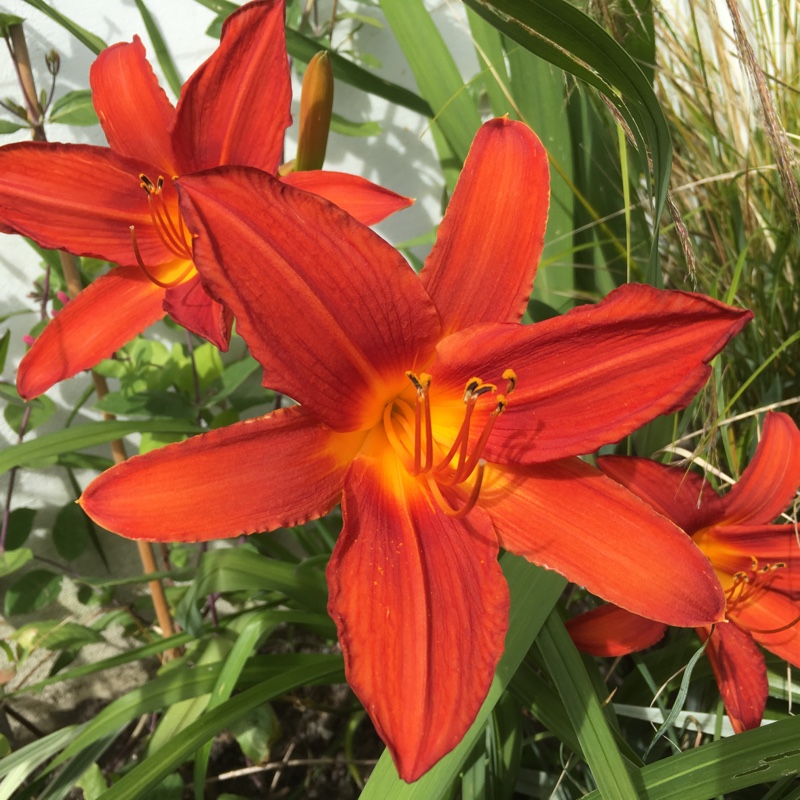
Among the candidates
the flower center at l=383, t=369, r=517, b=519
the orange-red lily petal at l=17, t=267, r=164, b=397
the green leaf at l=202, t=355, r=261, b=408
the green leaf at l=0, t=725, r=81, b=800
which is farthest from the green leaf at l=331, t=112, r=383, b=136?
the green leaf at l=0, t=725, r=81, b=800

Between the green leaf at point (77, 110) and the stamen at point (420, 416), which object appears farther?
the green leaf at point (77, 110)

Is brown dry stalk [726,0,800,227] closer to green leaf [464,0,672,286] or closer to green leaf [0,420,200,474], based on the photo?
green leaf [464,0,672,286]

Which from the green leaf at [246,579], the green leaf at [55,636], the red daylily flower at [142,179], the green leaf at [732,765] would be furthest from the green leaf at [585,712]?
the green leaf at [55,636]

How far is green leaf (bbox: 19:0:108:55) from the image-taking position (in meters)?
0.61

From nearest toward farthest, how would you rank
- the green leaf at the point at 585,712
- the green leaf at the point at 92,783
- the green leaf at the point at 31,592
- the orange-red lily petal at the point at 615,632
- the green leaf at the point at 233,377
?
1. the green leaf at the point at 585,712
2. the orange-red lily petal at the point at 615,632
3. the green leaf at the point at 92,783
4. the green leaf at the point at 233,377
5. the green leaf at the point at 31,592

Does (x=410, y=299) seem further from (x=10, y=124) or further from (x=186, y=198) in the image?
(x=10, y=124)

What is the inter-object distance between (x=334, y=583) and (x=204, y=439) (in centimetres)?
11

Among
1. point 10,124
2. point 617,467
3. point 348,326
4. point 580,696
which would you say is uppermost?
point 10,124

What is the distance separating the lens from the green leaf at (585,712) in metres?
0.46

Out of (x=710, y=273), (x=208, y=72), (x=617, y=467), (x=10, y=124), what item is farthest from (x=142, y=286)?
(x=710, y=273)

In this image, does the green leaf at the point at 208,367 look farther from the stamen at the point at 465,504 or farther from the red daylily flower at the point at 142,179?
the stamen at the point at 465,504

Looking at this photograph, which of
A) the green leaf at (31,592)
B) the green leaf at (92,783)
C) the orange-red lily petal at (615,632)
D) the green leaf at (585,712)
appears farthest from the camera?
the green leaf at (31,592)

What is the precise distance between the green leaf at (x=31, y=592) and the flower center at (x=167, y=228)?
0.58 metres

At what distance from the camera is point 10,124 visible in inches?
26.3
